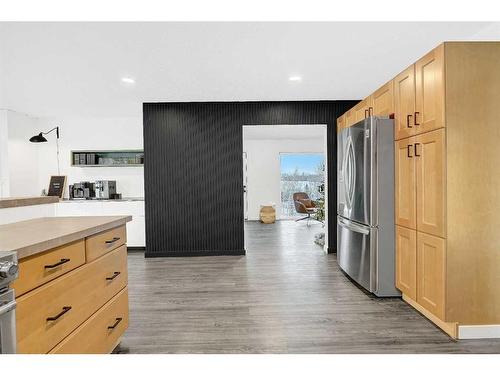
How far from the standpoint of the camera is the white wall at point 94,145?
598 centimetres

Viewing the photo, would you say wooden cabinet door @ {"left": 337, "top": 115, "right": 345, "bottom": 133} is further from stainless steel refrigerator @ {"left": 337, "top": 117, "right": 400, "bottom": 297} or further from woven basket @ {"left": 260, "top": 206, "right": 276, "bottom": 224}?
woven basket @ {"left": 260, "top": 206, "right": 276, "bottom": 224}

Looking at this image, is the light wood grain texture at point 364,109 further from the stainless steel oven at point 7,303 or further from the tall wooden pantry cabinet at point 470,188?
the stainless steel oven at point 7,303

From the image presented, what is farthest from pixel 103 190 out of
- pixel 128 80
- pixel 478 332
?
pixel 478 332

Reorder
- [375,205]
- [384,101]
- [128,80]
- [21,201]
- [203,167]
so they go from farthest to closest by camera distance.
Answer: [203,167] < [128,80] < [384,101] < [375,205] < [21,201]

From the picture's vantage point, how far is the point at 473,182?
7.24 ft

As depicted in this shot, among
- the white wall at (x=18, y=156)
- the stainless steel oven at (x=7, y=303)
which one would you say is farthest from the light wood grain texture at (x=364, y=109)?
the white wall at (x=18, y=156)

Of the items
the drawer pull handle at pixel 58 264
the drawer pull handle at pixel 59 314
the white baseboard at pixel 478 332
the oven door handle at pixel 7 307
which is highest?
the drawer pull handle at pixel 58 264

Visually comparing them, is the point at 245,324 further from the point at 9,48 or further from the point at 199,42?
the point at 9,48

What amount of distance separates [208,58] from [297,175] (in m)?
7.15

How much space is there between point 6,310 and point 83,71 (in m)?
3.32

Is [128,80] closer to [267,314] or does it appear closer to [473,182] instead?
[267,314]

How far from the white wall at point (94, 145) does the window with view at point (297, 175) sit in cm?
501

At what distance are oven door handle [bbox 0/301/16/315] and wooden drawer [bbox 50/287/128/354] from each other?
36cm
